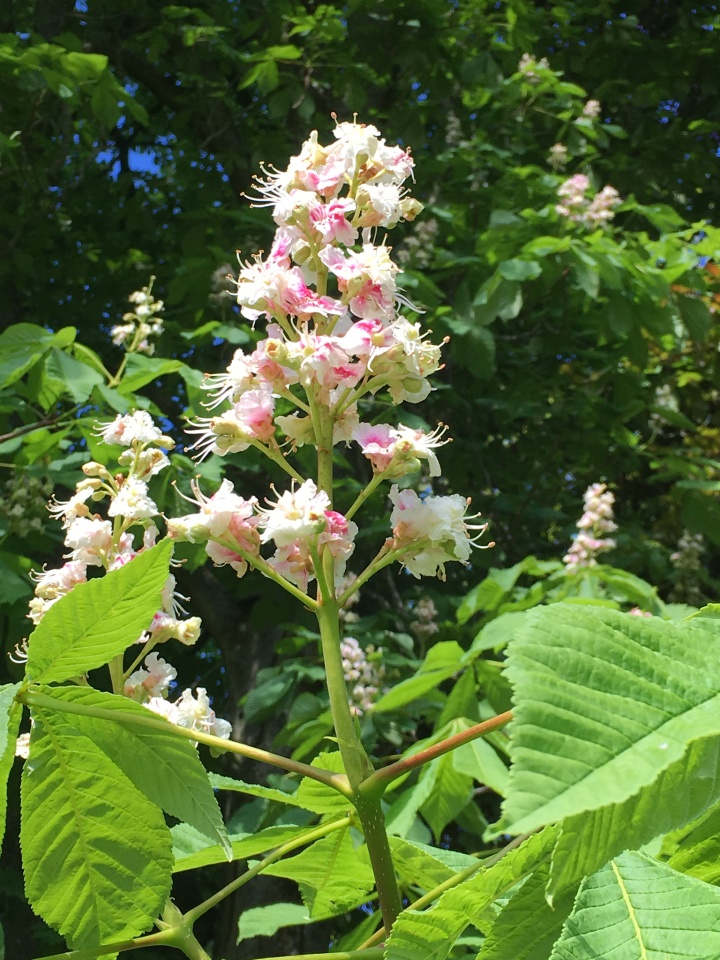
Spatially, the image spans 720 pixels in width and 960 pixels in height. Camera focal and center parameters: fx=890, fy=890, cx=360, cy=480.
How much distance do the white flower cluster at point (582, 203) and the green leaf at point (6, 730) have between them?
338 centimetres

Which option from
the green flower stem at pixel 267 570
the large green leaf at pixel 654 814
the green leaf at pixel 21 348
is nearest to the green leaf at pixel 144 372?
the green leaf at pixel 21 348

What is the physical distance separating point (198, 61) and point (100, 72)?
42.0 inches

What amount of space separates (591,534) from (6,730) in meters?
2.66

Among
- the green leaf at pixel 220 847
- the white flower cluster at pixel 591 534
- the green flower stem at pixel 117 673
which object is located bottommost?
the green leaf at pixel 220 847

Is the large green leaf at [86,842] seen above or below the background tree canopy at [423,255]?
below

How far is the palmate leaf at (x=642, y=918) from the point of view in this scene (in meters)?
0.52

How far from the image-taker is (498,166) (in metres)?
3.95

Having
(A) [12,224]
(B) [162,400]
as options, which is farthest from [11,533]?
(A) [12,224]

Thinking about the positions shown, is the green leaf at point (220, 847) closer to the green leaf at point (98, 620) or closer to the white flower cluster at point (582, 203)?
the green leaf at point (98, 620)

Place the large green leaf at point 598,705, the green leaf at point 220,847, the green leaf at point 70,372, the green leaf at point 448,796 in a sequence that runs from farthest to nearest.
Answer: the green leaf at point 70,372 → the green leaf at point 448,796 → the green leaf at point 220,847 → the large green leaf at point 598,705

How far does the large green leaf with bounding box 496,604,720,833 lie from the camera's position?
392 mm

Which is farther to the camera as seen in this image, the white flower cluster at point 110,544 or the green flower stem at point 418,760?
the white flower cluster at point 110,544

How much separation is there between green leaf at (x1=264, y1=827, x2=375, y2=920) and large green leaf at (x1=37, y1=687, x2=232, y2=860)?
1.33ft

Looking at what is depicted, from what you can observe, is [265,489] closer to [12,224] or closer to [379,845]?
[12,224]
